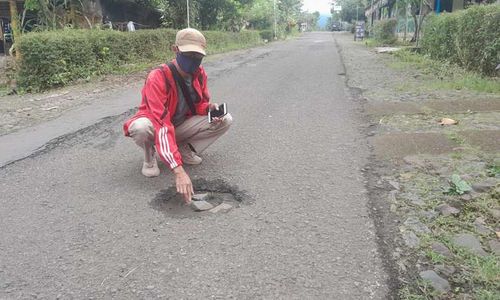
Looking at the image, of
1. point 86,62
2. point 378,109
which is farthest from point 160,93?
point 86,62

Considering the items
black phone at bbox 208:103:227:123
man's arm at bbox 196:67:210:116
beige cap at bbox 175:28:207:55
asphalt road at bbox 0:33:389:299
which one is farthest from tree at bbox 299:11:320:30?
beige cap at bbox 175:28:207:55

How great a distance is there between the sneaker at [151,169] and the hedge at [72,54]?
21.5 ft

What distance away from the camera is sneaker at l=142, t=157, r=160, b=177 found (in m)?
3.77

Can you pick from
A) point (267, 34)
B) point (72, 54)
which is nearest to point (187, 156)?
point (72, 54)

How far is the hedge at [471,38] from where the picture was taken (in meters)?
8.34

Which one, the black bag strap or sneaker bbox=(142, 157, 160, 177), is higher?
the black bag strap

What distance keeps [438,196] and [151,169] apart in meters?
2.40

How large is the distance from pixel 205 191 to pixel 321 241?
3.95 ft

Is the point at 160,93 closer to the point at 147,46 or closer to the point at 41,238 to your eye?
the point at 41,238

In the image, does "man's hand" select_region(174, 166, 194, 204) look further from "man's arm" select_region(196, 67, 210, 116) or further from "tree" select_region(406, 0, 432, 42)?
"tree" select_region(406, 0, 432, 42)

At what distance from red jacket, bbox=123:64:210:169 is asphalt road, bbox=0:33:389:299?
0.45 m

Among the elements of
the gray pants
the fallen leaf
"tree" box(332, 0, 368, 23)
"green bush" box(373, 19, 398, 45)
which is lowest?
the fallen leaf

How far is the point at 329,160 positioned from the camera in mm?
4230

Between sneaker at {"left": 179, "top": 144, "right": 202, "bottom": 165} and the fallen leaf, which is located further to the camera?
the fallen leaf
